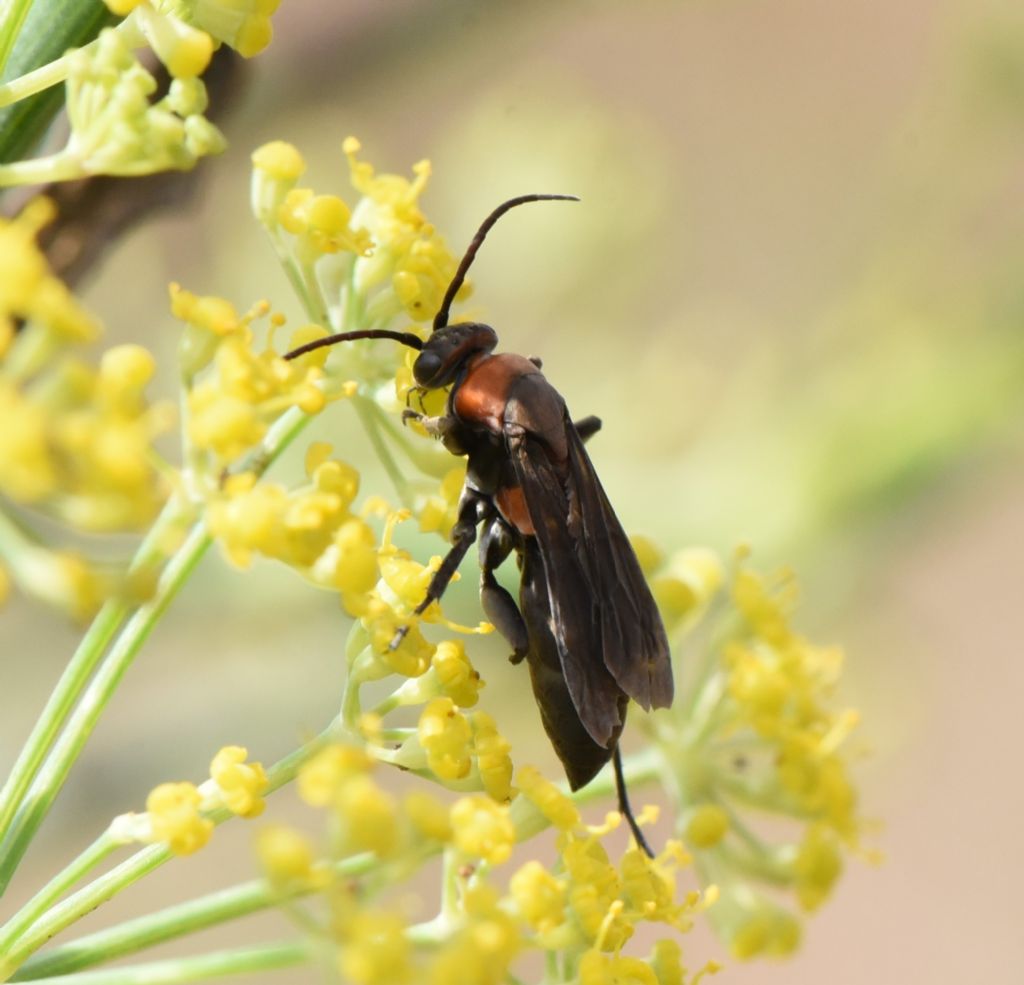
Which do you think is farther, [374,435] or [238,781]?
[374,435]

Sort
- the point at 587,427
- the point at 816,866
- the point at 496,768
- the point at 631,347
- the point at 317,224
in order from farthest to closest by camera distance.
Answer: the point at 631,347 < the point at 587,427 < the point at 816,866 < the point at 317,224 < the point at 496,768

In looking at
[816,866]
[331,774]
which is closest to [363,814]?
[331,774]

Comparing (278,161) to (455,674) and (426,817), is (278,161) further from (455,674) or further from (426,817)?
(426,817)

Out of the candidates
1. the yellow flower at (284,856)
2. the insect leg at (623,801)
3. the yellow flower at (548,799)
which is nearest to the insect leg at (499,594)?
the insect leg at (623,801)

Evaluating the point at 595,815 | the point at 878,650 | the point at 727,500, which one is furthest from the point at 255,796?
the point at 595,815

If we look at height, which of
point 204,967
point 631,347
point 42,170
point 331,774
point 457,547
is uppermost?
point 631,347

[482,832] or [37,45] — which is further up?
[37,45]
